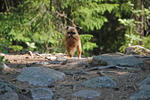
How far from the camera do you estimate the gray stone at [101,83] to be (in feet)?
15.5

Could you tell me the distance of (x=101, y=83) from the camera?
477 cm

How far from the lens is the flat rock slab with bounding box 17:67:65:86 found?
4.96 m

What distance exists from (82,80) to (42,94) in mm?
1075

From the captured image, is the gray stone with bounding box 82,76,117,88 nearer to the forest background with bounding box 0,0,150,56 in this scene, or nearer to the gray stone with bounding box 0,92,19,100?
the gray stone with bounding box 0,92,19,100

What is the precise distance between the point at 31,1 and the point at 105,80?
7957 millimetres

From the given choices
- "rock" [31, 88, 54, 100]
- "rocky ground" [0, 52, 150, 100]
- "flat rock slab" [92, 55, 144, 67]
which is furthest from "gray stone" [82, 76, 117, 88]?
"flat rock slab" [92, 55, 144, 67]

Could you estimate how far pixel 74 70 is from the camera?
5.95 metres

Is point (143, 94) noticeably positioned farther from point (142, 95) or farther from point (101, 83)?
point (101, 83)

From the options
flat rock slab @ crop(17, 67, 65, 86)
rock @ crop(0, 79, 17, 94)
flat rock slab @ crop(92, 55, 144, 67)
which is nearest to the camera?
rock @ crop(0, 79, 17, 94)

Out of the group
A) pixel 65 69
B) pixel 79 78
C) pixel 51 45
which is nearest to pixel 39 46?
pixel 51 45

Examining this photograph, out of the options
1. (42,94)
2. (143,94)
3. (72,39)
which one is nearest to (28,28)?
(72,39)

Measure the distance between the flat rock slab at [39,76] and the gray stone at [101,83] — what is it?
0.63m

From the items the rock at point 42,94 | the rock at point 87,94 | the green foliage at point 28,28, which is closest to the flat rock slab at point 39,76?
the rock at point 42,94

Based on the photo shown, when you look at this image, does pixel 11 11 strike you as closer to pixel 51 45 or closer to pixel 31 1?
pixel 31 1
